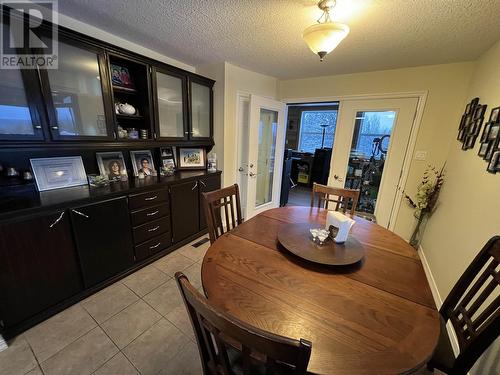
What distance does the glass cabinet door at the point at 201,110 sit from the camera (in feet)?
8.85

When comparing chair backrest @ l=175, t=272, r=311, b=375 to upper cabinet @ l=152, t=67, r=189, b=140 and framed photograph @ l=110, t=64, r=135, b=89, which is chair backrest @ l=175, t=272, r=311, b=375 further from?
framed photograph @ l=110, t=64, r=135, b=89

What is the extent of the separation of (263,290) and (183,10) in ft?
6.55

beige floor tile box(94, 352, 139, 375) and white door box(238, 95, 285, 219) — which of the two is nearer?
beige floor tile box(94, 352, 139, 375)

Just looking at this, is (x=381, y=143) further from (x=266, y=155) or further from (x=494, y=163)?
(x=266, y=155)

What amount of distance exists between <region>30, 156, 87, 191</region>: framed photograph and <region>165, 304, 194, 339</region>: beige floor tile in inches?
57.3

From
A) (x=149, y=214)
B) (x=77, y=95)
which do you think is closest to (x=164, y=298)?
(x=149, y=214)

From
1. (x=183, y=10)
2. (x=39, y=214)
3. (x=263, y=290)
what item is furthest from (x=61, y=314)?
(x=183, y=10)

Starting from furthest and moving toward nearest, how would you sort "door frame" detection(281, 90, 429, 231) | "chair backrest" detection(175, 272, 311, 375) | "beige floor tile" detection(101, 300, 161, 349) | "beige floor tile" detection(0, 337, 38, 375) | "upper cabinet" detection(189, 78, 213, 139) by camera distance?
1. "upper cabinet" detection(189, 78, 213, 139)
2. "door frame" detection(281, 90, 429, 231)
3. "beige floor tile" detection(101, 300, 161, 349)
4. "beige floor tile" detection(0, 337, 38, 375)
5. "chair backrest" detection(175, 272, 311, 375)

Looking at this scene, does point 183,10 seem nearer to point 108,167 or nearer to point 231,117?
point 231,117

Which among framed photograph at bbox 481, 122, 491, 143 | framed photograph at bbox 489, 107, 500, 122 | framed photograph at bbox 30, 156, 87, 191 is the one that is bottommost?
framed photograph at bbox 30, 156, 87, 191

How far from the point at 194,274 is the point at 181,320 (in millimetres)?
552

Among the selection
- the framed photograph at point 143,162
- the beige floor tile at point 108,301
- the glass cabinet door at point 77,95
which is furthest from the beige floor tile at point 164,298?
the glass cabinet door at point 77,95

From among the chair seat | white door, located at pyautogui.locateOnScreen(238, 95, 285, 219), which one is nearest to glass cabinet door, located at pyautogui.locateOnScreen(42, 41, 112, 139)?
white door, located at pyautogui.locateOnScreen(238, 95, 285, 219)

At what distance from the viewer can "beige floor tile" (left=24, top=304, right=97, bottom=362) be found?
1386mm
